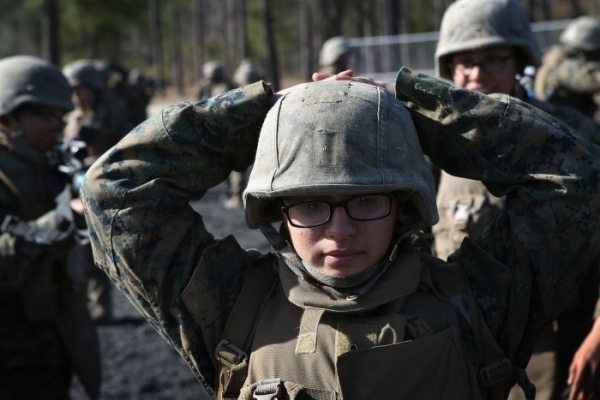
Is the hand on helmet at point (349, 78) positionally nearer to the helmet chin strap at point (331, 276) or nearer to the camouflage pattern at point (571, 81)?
the helmet chin strap at point (331, 276)

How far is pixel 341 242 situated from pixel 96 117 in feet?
28.9

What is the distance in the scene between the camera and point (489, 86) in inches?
146

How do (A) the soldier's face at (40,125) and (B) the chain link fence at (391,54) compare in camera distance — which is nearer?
(A) the soldier's face at (40,125)

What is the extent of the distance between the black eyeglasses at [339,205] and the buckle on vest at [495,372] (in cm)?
48

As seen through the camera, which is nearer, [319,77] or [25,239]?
[319,77]

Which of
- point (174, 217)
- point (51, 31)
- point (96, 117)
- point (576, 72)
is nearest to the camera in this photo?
point (174, 217)

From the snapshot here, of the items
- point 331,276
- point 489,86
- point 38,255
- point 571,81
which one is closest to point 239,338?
point 331,276

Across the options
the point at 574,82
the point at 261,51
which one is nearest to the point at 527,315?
the point at 574,82

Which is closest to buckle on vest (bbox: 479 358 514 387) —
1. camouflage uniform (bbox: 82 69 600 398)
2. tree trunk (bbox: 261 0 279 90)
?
camouflage uniform (bbox: 82 69 600 398)

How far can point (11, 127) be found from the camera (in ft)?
16.1

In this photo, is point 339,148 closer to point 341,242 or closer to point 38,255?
point 341,242

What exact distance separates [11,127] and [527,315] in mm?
3207

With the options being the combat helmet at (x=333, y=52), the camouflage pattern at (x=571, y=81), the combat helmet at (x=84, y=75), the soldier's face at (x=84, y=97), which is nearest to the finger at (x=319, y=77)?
the camouflage pattern at (x=571, y=81)

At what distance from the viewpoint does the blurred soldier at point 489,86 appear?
3.71 metres
